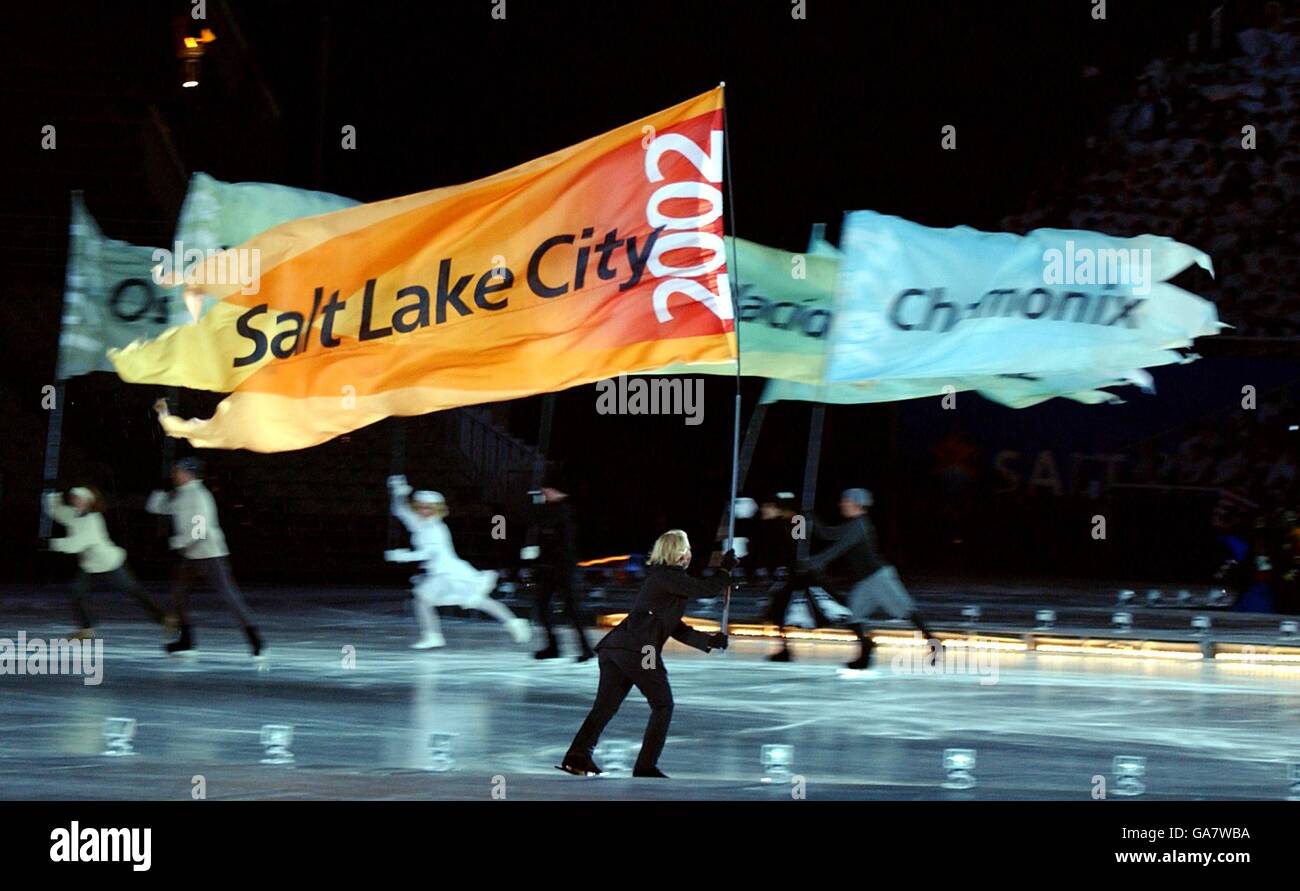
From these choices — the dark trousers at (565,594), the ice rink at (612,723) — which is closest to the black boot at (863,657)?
the ice rink at (612,723)

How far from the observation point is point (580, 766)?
35.0ft

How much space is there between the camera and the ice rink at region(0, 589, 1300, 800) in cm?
1016

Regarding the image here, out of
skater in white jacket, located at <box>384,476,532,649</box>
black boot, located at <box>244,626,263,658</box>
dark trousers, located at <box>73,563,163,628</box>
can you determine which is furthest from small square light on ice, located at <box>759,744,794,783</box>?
dark trousers, located at <box>73,563,163,628</box>

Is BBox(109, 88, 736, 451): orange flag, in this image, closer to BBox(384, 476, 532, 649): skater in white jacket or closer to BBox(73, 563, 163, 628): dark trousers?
BBox(73, 563, 163, 628): dark trousers

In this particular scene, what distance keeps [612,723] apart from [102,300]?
10.7m

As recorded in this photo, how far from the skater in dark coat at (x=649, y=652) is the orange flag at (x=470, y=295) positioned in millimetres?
5385

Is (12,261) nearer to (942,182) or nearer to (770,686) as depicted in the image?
(942,182)

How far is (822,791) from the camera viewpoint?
33.1ft

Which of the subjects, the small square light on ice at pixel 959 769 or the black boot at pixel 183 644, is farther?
the black boot at pixel 183 644

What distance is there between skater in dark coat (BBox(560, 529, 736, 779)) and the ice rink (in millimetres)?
219

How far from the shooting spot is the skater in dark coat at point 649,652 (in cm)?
1052

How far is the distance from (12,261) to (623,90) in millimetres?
10954

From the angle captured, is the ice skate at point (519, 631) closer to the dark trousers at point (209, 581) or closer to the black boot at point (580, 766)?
the dark trousers at point (209, 581)

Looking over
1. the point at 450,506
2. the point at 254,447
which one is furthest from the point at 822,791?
the point at 450,506
